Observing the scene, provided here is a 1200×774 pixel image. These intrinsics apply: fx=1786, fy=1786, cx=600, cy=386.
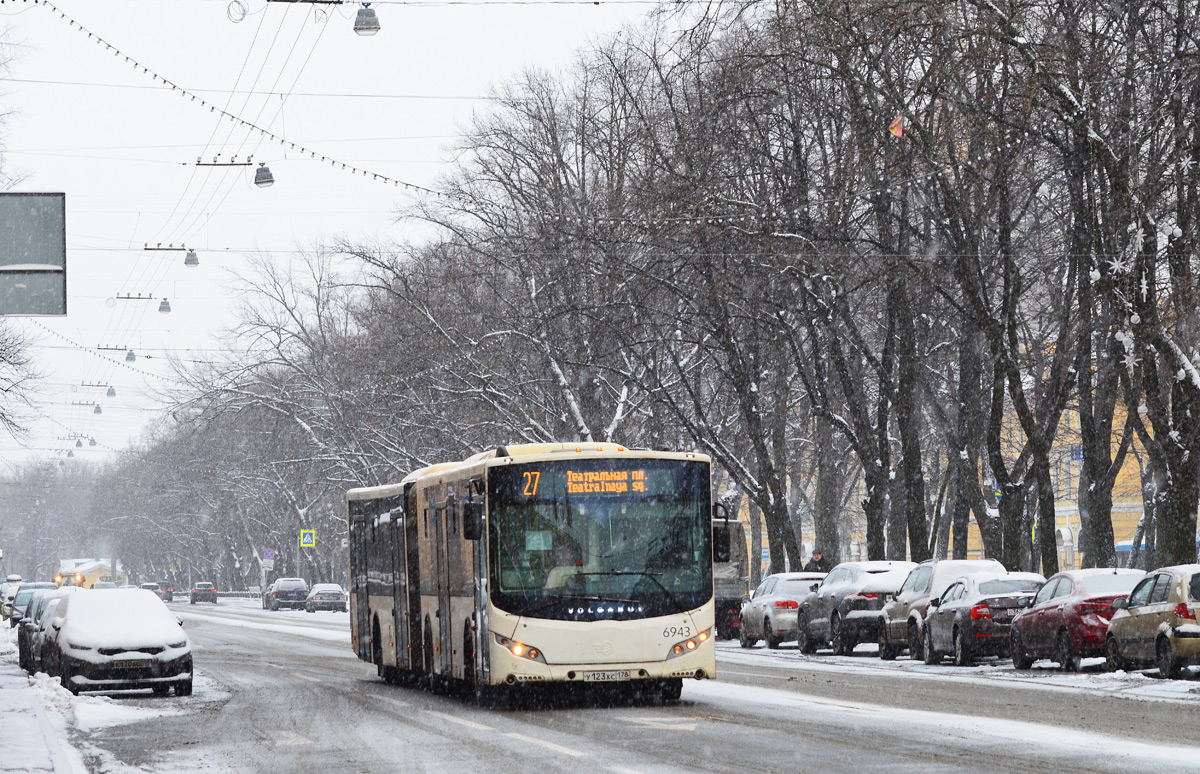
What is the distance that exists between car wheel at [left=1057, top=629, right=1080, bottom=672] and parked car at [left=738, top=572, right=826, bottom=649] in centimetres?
1009

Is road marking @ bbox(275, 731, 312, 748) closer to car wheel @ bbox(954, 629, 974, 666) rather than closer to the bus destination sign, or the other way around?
the bus destination sign

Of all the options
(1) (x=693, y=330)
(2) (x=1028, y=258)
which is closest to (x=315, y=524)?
(1) (x=693, y=330)

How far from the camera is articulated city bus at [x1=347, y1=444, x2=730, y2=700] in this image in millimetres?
18031

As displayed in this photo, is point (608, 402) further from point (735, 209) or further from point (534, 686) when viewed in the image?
point (534, 686)

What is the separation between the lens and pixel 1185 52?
25.9 m

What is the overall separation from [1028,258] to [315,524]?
5819cm

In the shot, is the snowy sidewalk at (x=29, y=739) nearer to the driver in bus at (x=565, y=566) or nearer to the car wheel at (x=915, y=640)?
the driver in bus at (x=565, y=566)

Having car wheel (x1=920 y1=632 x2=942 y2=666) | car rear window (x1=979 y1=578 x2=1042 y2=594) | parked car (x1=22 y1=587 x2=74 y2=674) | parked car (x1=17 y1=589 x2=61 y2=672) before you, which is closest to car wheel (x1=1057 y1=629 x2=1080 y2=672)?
car rear window (x1=979 y1=578 x2=1042 y2=594)

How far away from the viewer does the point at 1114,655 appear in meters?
22.3

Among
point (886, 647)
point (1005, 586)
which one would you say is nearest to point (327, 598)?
point (886, 647)

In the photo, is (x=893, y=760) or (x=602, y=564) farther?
(x=602, y=564)

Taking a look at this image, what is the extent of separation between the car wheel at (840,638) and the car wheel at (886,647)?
55.1 inches

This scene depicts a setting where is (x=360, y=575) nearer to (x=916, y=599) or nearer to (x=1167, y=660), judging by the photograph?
(x=916, y=599)

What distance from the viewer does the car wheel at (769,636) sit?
3409 cm
